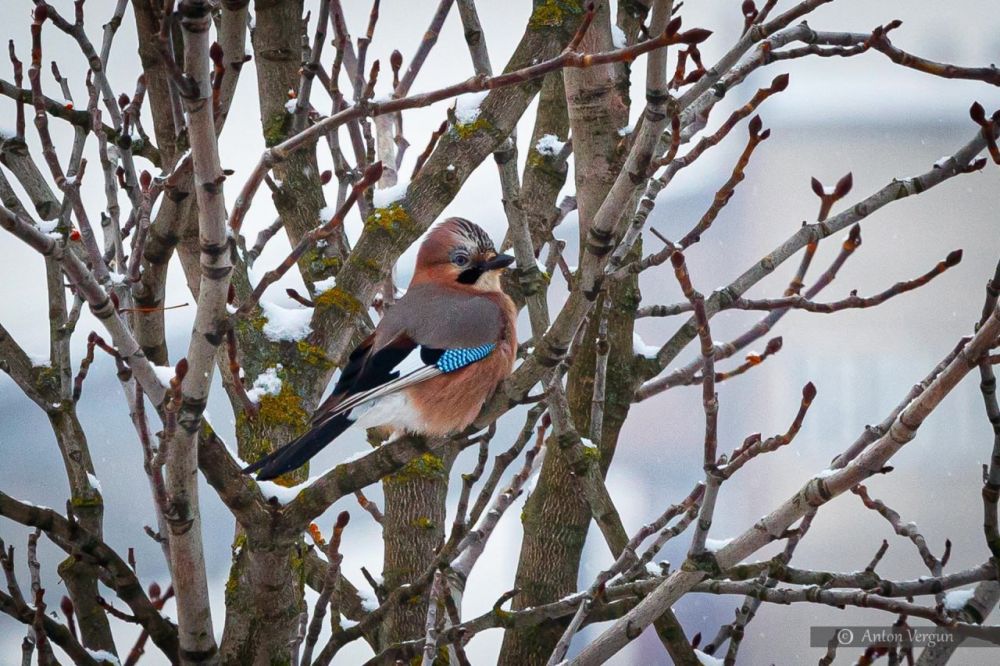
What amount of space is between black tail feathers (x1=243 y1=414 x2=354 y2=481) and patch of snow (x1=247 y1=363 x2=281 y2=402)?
0.34 m

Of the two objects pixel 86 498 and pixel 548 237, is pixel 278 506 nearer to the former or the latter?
pixel 86 498

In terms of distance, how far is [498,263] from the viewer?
12.0 feet

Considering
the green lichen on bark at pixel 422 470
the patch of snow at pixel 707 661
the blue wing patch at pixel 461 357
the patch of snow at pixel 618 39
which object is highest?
the patch of snow at pixel 618 39

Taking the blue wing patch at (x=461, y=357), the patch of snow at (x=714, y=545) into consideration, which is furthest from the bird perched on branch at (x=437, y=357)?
the patch of snow at (x=714, y=545)

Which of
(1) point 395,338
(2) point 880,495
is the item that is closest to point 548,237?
(1) point 395,338

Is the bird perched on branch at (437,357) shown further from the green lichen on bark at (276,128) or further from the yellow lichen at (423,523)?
the green lichen on bark at (276,128)

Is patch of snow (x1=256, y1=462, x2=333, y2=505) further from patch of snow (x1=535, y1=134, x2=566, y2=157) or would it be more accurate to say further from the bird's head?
patch of snow (x1=535, y1=134, x2=566, y2=157)

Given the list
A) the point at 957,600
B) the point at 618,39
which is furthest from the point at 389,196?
the point at 957,600

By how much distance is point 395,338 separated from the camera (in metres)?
3.46

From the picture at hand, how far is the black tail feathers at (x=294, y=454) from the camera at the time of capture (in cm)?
261

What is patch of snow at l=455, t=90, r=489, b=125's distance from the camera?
3.33 meters

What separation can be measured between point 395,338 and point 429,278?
0.61 m

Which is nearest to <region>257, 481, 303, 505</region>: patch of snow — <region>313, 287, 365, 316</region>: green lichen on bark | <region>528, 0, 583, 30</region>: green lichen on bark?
<region>313, 287, 365, 316</region>: green lichen on bark

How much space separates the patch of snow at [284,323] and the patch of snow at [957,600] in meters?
2.11
